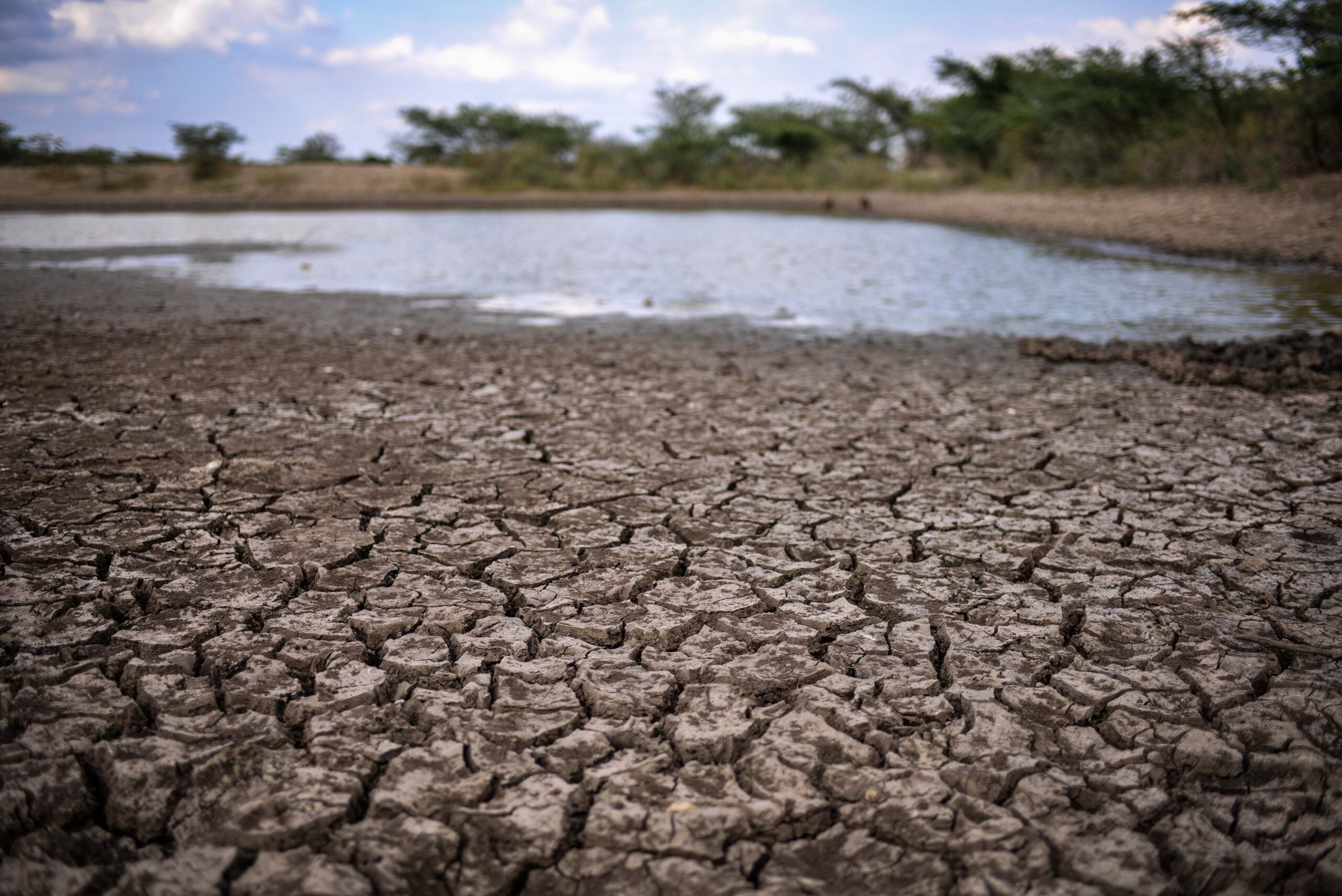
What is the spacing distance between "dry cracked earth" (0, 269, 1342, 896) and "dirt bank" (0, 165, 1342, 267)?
27.9 ft

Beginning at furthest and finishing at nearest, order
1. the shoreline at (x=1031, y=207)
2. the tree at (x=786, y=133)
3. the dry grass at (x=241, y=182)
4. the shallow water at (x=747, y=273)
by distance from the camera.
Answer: the tree at (x=786, y=133)
the dry grass at (x=241, y=182)
the shoreline at (x=1031, y=207)
the shallow water at (x=747, y=273)

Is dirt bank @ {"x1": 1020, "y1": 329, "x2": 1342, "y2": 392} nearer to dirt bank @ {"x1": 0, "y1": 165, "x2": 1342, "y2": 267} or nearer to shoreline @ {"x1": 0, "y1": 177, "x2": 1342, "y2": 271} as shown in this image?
shoreline @ {"x1": 0, "y1": 177, "x2": 1342, "y2": 271}

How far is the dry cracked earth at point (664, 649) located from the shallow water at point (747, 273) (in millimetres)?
3374

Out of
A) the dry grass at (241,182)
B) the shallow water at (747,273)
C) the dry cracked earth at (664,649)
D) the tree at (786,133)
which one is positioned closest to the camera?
the dry cracked earth at (664,649)

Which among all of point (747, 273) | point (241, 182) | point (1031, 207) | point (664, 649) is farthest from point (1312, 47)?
point (241, 182)

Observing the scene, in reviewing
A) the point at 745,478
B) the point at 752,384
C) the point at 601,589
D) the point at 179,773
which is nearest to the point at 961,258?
the point at 752,384

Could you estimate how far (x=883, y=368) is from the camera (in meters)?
5.44

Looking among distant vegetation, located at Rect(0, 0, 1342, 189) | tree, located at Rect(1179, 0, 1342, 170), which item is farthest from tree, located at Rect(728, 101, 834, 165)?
tree, located at Rect(1179, 0, 1342, 170)

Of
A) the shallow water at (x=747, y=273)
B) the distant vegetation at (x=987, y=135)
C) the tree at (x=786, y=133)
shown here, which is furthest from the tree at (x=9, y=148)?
the tree at (x=786, y=133)

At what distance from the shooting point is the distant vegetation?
1292cm

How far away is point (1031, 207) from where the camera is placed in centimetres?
1714

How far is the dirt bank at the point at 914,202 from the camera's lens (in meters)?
11.0

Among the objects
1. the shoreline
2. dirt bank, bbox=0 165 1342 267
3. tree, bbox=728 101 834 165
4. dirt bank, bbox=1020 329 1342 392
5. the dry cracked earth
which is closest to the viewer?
the dry cracked earth

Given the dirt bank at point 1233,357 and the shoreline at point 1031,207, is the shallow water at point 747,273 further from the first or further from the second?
the dirt bank at point 1233,357
